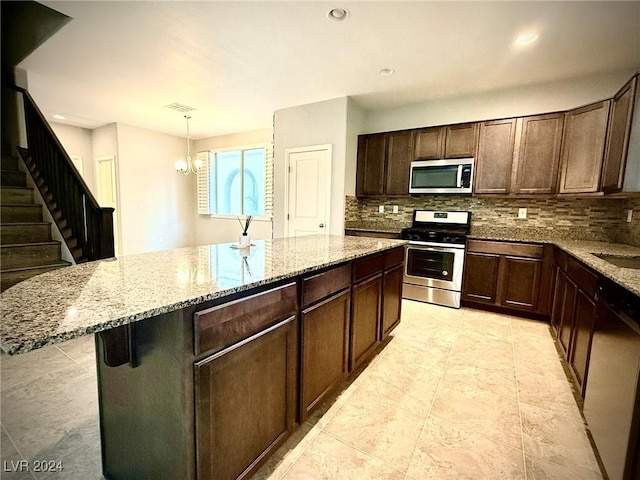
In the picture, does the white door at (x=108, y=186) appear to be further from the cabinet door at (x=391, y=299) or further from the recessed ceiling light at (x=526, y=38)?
the recessed ceiling light at (x=526, y=38)

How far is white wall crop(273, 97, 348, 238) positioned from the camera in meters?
3.96

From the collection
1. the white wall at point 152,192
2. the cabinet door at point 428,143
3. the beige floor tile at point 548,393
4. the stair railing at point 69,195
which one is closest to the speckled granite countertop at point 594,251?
the beige floor tile at point 548,393

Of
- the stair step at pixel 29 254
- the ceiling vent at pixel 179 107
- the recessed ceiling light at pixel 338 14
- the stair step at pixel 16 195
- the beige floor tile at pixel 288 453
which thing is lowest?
the beige floor tile at pixel 288 453

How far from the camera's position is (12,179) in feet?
10.0

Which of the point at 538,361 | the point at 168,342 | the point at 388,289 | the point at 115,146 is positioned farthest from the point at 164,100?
the point at 538,361

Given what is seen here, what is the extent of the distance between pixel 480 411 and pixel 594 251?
5.31 ft

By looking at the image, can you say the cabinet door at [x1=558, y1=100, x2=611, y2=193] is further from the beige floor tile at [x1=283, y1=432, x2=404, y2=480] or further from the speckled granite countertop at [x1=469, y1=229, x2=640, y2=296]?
the beige floor tile at [x1=283, y1=432, x2=404, y2=480]

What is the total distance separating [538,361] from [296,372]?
2.12 m

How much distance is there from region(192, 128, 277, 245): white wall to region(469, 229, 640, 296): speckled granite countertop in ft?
12.4

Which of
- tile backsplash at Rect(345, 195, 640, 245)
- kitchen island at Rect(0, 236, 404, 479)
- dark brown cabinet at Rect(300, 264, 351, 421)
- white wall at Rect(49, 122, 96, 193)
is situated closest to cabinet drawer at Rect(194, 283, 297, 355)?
kitchen island at Rect(0, 236, 404, 479)

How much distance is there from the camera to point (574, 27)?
2287 mm

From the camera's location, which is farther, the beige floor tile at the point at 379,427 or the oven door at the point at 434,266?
the oven door at the point at 434,266

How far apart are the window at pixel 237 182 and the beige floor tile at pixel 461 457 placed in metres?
4.65

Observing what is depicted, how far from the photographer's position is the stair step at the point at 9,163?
3141mm
